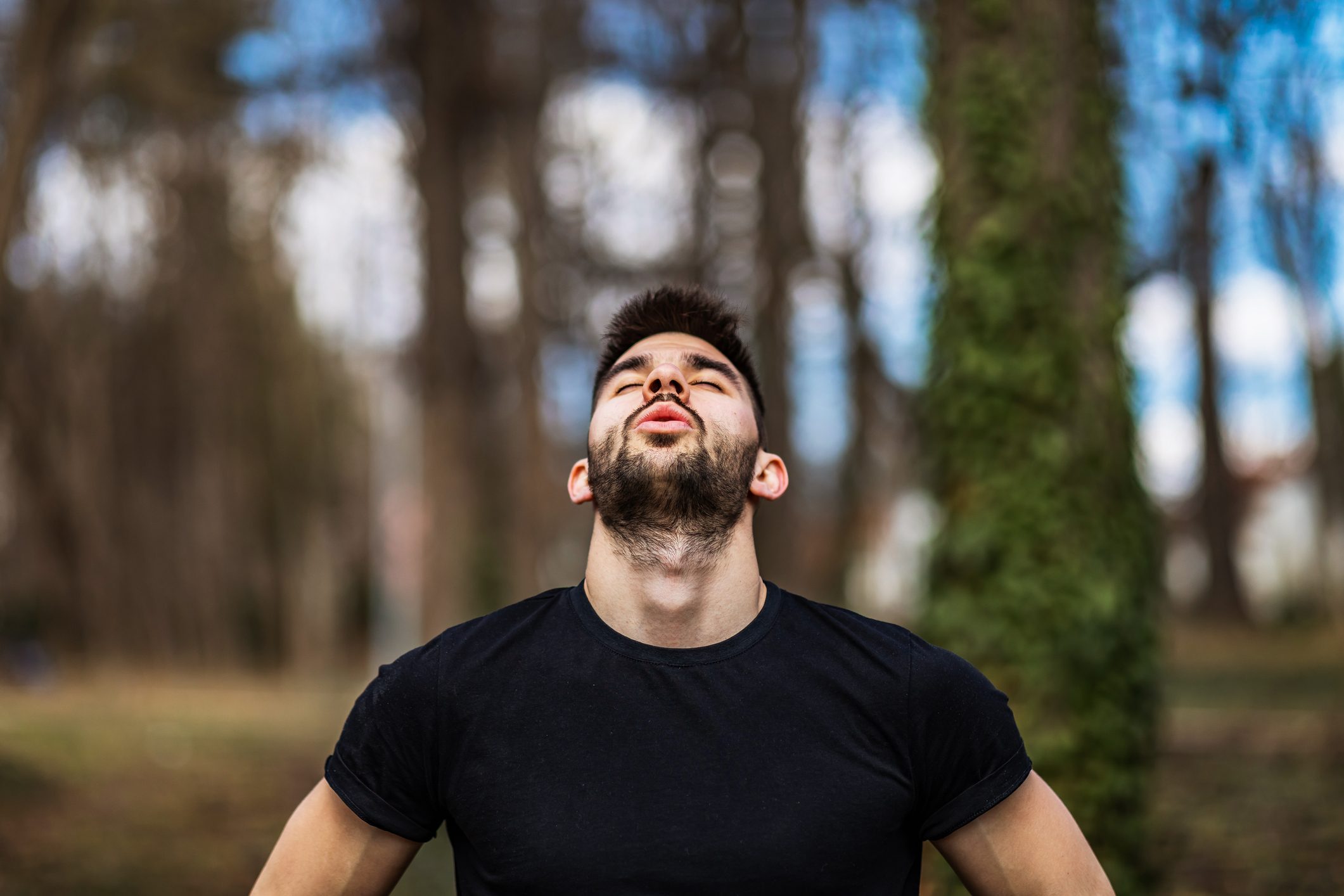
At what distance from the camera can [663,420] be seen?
2.56 metres

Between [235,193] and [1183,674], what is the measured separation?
1564 cm

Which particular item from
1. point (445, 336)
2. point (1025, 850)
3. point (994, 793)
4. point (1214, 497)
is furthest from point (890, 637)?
point (1214, 497)

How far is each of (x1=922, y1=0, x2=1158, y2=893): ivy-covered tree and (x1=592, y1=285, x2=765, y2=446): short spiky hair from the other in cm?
279

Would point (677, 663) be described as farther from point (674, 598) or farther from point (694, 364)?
point (694, 364)

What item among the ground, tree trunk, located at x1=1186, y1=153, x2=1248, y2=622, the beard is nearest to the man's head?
the beard

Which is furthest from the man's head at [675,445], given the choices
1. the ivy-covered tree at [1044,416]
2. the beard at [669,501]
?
the ivy-covered tree at [1044,416]

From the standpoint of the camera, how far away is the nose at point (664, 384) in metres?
2.60

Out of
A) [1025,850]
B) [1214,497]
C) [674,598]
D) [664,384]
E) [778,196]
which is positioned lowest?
[1214,497]

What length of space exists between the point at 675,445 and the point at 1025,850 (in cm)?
100

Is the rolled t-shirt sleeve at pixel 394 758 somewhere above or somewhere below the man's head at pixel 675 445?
below

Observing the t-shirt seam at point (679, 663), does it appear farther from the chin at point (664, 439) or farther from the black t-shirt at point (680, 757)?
the chin at point (664, 439)

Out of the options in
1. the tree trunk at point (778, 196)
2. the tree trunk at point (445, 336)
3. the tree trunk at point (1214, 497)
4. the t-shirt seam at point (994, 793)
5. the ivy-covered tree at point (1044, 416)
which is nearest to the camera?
the t-shirt seam at point (994, 793)

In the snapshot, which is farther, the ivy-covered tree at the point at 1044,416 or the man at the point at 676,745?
the ivy-covered tree at the point at 1044,416

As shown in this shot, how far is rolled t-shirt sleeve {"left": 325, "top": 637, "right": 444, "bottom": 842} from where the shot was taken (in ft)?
7.66
